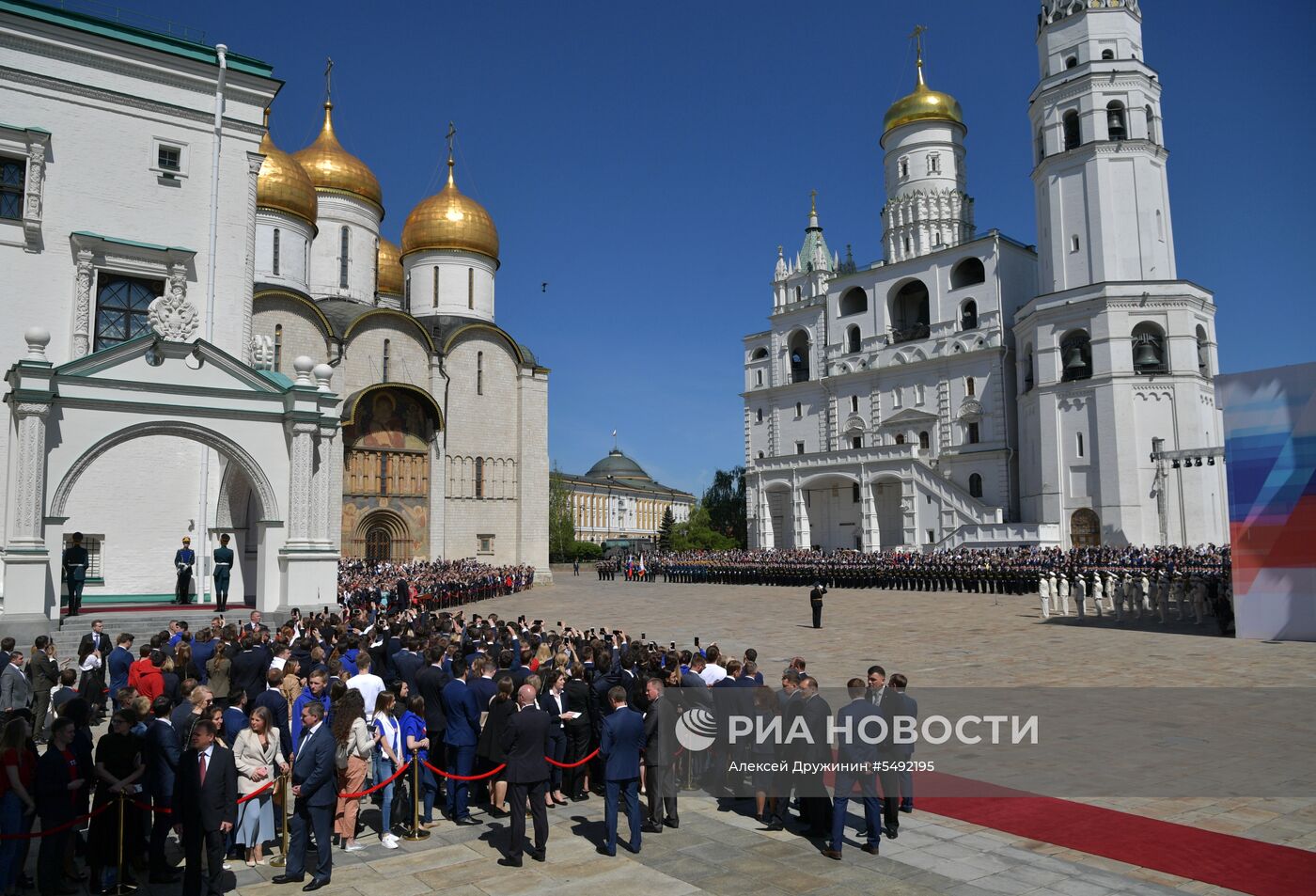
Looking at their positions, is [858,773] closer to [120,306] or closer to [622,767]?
[622,767]

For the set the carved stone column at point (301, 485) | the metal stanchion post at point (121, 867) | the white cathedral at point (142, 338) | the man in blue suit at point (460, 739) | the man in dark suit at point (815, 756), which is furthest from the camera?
the carved stone column at point (301, 485)

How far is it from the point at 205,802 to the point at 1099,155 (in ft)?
145

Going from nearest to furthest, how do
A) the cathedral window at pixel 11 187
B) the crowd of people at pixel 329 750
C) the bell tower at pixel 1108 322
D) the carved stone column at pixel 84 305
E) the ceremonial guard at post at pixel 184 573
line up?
1. the crowd of people at pixel 329 750
2. the ceremonial guard at post at pixel 184 573
3. the cathedral window at pixel 11 187
4. the carved stone column at pixel 84 305
5. the bell tower at pixel 1108 322

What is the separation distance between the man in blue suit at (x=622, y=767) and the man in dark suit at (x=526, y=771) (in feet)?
1.69

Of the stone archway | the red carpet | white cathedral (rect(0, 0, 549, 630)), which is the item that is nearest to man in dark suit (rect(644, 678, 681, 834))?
the red carpet

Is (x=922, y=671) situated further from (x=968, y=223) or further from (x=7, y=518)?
(x=968, y=223)

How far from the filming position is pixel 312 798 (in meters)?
6.32

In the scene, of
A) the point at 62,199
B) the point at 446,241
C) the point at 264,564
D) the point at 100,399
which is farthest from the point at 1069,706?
the point at 446,241

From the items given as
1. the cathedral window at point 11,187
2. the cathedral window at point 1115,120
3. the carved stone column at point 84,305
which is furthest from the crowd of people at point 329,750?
the cathedral window at point 1115,120

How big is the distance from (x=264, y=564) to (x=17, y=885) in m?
11.0

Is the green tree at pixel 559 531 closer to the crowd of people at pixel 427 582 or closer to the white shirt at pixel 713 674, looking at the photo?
the crowd of people at pixel 427 582

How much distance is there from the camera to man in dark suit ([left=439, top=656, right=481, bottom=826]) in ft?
25.9

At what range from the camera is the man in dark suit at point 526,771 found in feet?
22.1

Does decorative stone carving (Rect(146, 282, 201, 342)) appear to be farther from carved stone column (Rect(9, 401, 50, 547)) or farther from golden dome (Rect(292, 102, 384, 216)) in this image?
golden dome (Rect(292, 102, 384, 216))
